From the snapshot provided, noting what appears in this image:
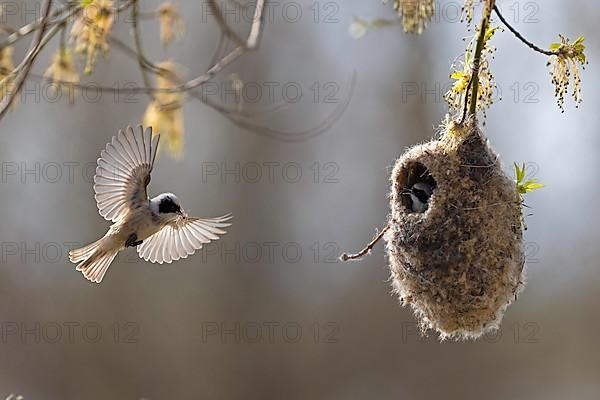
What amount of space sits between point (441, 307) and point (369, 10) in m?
5.65

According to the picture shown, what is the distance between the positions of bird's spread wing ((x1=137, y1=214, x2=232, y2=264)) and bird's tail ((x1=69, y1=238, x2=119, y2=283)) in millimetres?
119

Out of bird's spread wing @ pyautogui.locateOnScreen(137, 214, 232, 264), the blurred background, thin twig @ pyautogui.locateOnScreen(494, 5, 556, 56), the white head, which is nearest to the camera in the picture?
thin twig @ pyautogui.locateOnScreen(494, 5, 556, 56)

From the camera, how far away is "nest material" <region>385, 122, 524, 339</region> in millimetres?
1957

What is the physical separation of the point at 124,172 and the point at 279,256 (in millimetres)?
6633

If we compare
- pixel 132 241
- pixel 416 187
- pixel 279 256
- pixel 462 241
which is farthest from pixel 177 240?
pixel 279 256

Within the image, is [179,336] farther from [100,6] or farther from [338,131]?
[100,6]

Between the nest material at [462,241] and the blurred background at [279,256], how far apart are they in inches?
214

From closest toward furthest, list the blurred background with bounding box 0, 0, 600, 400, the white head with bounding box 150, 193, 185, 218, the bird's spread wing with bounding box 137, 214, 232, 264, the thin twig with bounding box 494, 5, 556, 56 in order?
the thin twig with bounding box 494, 5, 556, 56
the white head with bounding box 150, 193, 185, 218
the bird's spread wing with bounding box 137, 214, 232, 264
the blurred background with bounding box 0, 0, 600, 400

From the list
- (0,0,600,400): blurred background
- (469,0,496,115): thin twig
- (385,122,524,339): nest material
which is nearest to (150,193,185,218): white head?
(385,122,524,339): nest material

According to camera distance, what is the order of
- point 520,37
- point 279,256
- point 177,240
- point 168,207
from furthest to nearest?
point 279,256 → point 177,240 → point 168,207 → point 520,37

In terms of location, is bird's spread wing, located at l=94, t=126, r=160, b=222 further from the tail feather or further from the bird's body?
the bird's body

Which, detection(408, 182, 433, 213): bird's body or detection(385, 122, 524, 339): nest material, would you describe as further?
detection(408, 182, 433, 213): bird's body

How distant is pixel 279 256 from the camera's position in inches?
340

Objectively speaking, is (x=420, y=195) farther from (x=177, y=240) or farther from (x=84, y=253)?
(x=84, y=253)
